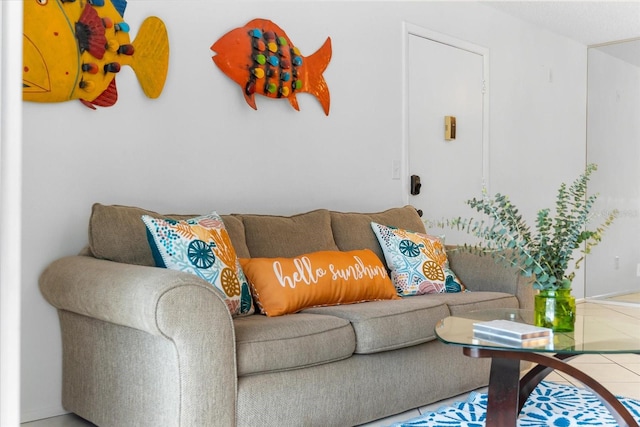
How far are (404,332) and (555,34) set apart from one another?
13.9ft

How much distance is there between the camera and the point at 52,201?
286 cm

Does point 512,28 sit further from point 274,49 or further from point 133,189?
point 133,189

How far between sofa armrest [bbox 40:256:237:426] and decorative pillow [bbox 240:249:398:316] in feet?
1.84

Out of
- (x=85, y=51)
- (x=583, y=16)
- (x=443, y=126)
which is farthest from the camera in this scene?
(x=583, y=16)

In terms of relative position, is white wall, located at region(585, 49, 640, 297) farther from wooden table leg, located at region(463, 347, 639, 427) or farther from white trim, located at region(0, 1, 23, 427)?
white trim, located at region(0, 1, 23, 427)

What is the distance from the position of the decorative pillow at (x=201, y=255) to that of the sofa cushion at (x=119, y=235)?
131 millimetres

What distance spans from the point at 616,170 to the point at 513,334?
15.5ft

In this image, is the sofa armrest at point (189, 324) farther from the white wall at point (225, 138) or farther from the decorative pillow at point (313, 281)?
the white wall at point (225, 138)

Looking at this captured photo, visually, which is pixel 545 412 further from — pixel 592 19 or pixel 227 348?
pixel 592 19

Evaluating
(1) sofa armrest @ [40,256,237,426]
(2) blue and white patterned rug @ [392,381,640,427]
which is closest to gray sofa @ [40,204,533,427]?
(1) sofa armrest @ [40,256,237,426]

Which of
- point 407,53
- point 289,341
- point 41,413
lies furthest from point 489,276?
point 41,413

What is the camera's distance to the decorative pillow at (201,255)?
Answer: 254 centimetres

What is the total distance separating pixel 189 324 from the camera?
206 cm

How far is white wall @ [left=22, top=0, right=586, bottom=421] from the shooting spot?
284cm
